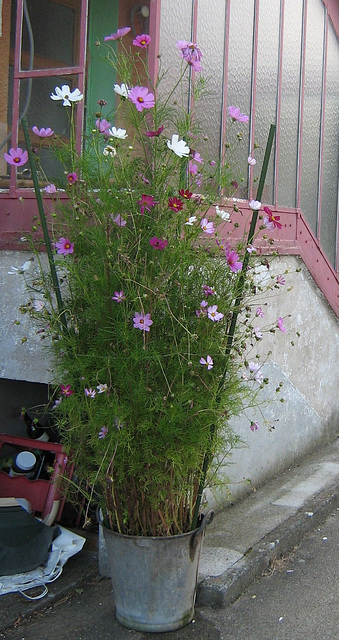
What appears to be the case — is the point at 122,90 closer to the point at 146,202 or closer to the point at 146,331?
the point at 146,202

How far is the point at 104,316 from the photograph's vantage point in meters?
3.39

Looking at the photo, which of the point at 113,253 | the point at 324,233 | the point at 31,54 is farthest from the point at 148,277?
the point at 324,233

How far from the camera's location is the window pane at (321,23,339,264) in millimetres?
6840

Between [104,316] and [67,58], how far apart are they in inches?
83.4

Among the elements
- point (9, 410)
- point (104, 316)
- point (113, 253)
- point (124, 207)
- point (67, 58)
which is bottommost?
point (9, 410)

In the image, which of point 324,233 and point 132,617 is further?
point 324,233

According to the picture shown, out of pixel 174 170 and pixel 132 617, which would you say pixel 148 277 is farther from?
pixel 132 617

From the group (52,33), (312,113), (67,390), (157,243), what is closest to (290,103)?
(312,113)

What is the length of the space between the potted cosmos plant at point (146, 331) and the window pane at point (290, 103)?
259 centimetres

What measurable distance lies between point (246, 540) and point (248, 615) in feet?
2.23

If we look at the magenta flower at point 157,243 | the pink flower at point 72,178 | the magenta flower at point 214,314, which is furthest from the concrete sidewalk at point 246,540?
the pink flower at point 72,178

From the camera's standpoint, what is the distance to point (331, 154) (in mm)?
7008

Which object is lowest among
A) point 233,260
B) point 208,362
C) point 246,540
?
point 246,540

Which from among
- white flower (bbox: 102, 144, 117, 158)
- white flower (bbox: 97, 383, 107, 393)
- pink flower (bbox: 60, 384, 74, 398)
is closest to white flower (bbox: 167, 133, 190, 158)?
white flower (bbox: 102, 144, 117, 158)
